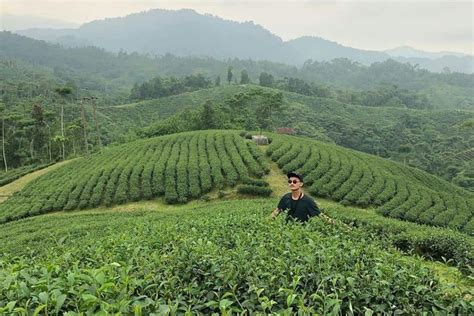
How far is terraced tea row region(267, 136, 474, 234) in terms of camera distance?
21.2m

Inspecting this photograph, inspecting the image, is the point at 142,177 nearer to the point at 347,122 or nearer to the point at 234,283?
the point at 234,283

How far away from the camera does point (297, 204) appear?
22.6 feet

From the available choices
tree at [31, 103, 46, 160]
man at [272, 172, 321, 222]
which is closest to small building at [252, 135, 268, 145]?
man at [272, 172, 321, 222]

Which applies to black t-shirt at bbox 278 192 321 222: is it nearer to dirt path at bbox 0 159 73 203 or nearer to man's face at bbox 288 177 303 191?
man's face at bbox 288 177 303 191

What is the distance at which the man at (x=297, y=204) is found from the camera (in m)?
6.70

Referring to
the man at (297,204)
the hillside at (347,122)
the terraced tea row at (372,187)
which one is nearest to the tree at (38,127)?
the hillside at (347,122)

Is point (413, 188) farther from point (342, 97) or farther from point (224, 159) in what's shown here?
point (342, 97)

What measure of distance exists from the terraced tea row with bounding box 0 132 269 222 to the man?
55.1ft

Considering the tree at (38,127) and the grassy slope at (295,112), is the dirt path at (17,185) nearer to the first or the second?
the tree at (38,127)

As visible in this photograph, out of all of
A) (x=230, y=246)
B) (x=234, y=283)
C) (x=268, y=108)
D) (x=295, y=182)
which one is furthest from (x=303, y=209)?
(x=268, y=108)

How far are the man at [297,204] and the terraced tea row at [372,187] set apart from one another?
14.4m

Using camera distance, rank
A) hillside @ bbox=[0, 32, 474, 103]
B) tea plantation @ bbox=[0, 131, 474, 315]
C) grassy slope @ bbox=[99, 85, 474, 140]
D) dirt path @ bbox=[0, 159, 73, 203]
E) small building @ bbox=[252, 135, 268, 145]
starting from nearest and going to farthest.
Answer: tea plantation @ bbox=[0, 131, 474, 315] < dirt path @ bbox=[0, 159, 73, 203] < small building @ bbox=[252, 135, 268, 145] < grassy slope @ bbox=[99, 85, 474, 140] < hillside @ bbox=[0, 32, 474, 103]

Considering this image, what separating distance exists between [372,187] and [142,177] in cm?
1437

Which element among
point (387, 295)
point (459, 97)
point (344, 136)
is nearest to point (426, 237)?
point (387, 295)
